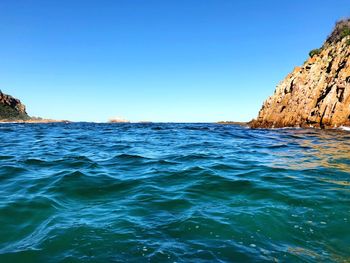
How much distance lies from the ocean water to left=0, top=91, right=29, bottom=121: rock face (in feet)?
509

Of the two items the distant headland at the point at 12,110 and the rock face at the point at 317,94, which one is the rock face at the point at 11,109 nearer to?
the distant headland at the point at 12,110

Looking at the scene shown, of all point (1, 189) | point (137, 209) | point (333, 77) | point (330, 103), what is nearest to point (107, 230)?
point (137, 209)

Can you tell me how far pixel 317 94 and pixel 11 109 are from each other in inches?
6161

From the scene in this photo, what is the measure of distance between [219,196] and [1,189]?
5.75 meters

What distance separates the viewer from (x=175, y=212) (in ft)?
20.3

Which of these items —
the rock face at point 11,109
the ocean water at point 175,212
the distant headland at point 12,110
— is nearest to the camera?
the ocean water at point 175,212

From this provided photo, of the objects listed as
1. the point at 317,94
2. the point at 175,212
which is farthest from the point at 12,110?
the point at 175,212

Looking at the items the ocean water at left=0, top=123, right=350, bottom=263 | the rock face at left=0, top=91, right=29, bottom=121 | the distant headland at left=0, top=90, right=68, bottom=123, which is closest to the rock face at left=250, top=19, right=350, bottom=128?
the ocean water at left=0, top=123, right=350, bottom=263

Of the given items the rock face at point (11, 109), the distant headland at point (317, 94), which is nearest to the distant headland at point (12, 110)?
the rock face at point (11, 109)

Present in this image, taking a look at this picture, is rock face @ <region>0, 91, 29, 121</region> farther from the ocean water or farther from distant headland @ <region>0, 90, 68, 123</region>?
the ocean water

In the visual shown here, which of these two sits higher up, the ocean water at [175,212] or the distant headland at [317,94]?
the distant headland at [317,94]

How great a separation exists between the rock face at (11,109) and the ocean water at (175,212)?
155029 mm

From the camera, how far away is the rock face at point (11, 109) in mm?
148375

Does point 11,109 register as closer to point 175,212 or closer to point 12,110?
point 12,110
